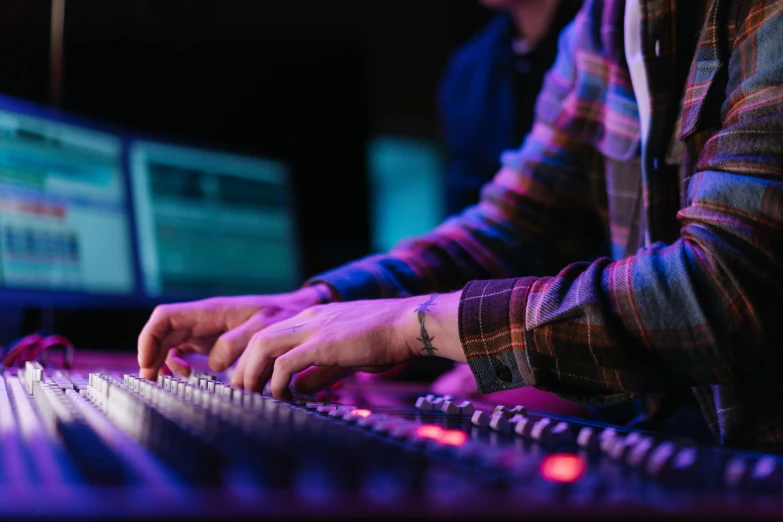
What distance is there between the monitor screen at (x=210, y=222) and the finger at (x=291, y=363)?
3.29ft

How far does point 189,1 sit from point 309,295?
5.35 feet

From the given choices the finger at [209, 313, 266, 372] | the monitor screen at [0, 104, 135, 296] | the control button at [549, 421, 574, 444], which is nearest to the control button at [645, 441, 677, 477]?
the control button at [549, 421, 574, 444]

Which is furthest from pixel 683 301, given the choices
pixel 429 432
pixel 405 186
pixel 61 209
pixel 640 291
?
pixel 405 186

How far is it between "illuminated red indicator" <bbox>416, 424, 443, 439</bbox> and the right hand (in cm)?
41

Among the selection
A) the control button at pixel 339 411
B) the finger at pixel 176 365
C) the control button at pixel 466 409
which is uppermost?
the finger at pixel 176 365

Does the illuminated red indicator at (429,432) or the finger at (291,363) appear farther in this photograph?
the finger at (291,363)

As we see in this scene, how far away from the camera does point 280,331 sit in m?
0.78

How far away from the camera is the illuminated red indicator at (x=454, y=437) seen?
1.61 feet

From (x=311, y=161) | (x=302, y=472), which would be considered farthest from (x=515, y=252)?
(x=311, y=161)

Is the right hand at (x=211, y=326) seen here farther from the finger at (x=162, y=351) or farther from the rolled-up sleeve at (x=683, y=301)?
the rolled-up sleeve at (x=683, y=301)

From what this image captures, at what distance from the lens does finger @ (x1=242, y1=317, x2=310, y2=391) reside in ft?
2.55

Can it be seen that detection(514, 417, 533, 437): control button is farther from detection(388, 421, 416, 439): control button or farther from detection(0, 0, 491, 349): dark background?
detection(0, 0, 491, 349): dark background

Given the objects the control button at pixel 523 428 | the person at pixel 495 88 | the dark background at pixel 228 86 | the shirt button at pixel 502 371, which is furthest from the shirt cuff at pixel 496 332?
the person at pixel 495 88

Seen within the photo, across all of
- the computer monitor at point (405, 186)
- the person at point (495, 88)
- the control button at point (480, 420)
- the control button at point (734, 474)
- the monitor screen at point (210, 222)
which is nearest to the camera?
the control button at point (734, 474)
